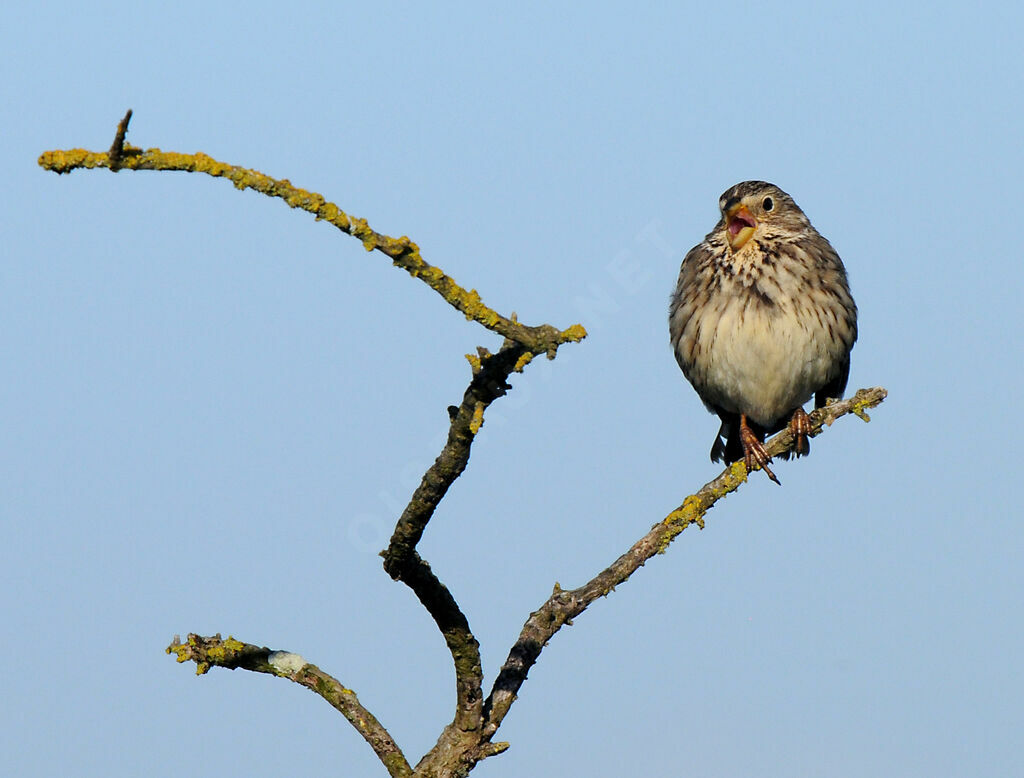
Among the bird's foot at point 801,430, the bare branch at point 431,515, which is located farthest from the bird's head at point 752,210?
the bare branch at point 431,515

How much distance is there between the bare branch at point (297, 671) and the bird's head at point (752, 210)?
15.4 ft

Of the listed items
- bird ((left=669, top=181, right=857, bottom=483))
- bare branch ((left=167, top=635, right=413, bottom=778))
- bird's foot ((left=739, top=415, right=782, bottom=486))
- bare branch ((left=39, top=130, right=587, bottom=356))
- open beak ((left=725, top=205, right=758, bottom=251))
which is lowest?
bare branch ((left=167, top=635, right=413, bottom=778))

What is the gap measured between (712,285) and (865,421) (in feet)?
6.35

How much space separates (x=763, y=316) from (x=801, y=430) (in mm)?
863

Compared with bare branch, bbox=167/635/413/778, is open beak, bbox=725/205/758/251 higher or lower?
higher

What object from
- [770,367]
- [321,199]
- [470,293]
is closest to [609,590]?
[470,293]

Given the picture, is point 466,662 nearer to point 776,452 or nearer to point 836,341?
point 776,452

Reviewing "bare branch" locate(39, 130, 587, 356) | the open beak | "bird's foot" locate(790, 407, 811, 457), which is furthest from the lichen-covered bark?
the open beak

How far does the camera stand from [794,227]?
8.97m

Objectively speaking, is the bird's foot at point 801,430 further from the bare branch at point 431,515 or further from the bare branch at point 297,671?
the bare branch at point 297,671

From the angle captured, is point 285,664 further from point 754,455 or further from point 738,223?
point 738,223

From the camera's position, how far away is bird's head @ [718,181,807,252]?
28.9ft

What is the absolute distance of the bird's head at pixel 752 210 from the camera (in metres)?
8.80

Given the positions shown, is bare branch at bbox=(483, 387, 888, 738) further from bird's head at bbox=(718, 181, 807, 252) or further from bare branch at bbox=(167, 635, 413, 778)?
bird's head at bbox=(718, 181, 807, 252)
